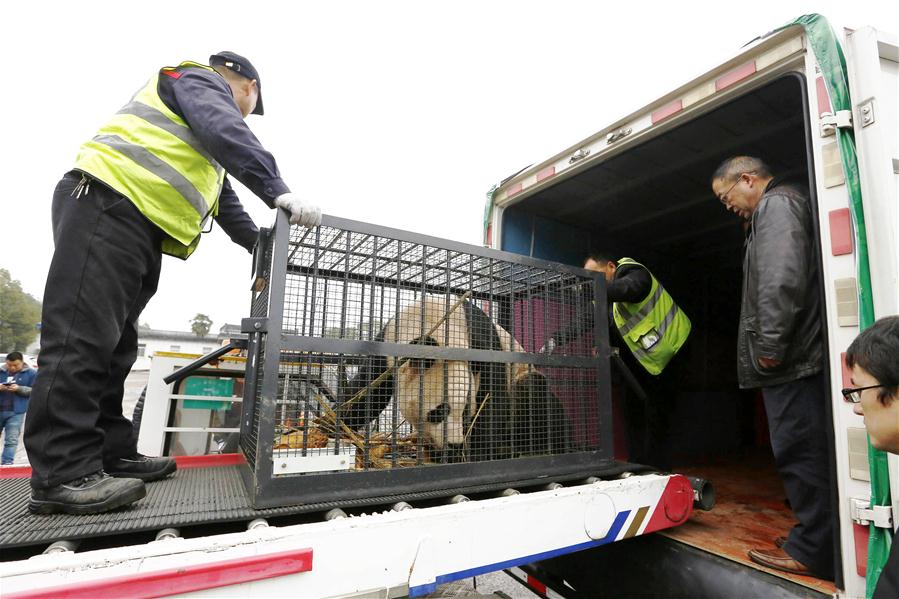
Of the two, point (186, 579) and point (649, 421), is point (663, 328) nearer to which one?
point (649, 421)

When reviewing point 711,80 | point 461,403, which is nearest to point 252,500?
point 461,403

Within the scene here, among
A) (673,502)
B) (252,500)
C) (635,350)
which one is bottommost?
(673,502)

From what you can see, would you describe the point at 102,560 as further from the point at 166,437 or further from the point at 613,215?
the point at 613,215

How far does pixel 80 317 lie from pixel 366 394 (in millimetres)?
931

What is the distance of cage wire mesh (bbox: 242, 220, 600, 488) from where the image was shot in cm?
166

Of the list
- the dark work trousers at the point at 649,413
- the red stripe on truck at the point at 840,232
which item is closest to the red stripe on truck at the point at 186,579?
the red stripe on truck at the point at 840,232

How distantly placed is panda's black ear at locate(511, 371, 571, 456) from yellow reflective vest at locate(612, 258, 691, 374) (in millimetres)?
1320

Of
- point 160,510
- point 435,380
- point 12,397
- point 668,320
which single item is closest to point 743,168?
point 668,320

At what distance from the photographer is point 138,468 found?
180 centimetres

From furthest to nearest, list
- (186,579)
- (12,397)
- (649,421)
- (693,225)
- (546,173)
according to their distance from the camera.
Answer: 1. (12,397)
2. (693,225)
3. (649,421)
4. (546,173)
5. (186,579)

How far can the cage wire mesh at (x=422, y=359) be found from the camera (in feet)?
5.43

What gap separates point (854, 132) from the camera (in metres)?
1.70

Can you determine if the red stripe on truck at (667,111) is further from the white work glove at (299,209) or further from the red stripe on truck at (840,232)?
the white work glove at (299,209)

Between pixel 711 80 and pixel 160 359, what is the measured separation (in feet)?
11.9
